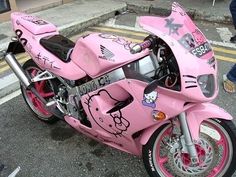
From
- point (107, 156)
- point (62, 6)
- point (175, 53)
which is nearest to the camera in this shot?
point (175, 53)

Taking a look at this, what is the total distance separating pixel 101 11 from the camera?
668cm

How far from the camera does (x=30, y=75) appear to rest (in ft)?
11.3

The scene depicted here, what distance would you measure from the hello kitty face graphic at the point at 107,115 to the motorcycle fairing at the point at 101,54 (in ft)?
0.59

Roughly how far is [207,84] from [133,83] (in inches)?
19.3

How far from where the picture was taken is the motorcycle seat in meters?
2.89

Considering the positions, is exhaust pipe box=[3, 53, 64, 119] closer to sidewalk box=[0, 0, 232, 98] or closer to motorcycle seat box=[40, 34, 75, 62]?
motorcycle seat box=[40, 34, 75, 62]

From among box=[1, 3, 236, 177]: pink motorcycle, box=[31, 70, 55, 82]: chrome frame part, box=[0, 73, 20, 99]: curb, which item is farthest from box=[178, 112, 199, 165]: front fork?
box=[0, 73, 20, 99]: curb

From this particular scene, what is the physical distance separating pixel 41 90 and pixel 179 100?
1667 mm

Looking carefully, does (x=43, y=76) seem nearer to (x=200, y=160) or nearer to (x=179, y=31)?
(x=179, y=31)

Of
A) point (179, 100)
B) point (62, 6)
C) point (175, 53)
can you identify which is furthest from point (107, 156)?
point (62, 6)

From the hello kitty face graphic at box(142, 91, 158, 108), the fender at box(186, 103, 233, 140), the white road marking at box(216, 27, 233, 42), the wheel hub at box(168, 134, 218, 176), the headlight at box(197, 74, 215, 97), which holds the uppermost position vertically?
the headlight at box(197, 74, 215, 97)

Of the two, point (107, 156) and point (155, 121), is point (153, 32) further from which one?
point (107, 156)

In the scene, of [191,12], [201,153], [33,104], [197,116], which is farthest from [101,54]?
[191,12]

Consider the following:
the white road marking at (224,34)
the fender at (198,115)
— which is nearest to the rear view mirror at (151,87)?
the fender at (198,115)
